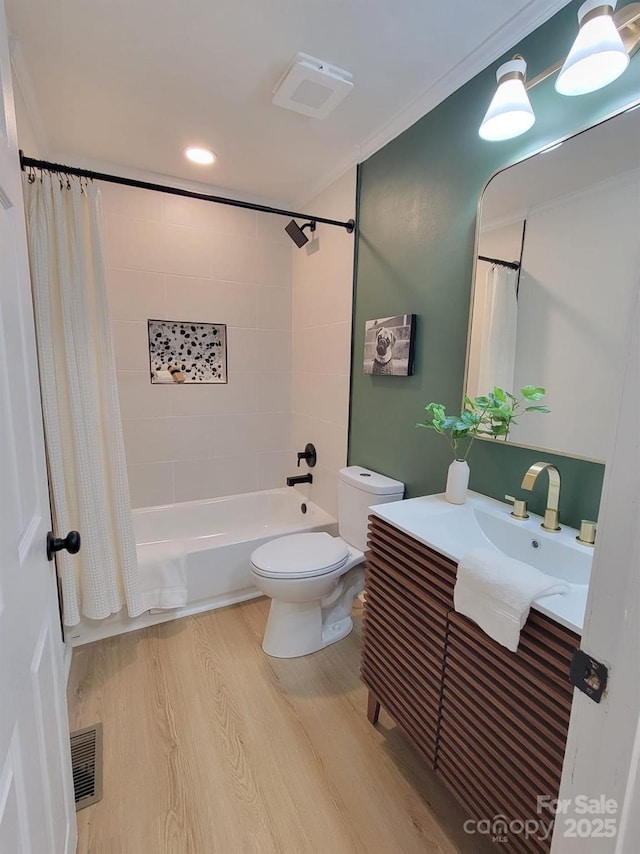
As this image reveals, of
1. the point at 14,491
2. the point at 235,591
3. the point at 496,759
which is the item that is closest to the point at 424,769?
the point at 496,759

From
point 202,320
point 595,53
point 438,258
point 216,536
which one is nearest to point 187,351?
point 202,320

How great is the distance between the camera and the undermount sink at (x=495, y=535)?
111 centimetres

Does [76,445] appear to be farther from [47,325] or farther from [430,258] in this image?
[430,258]

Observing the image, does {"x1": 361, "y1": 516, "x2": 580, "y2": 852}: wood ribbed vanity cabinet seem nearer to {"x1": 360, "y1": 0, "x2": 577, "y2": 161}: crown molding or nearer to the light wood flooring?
the light wood flooring

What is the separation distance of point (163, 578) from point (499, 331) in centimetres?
198

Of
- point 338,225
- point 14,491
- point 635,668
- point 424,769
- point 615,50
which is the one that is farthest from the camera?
point 338,225

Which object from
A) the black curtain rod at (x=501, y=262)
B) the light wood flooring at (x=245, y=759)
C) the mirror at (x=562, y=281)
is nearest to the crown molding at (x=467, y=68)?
the mirror at (x=562, y=281)

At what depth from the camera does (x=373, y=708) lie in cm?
152

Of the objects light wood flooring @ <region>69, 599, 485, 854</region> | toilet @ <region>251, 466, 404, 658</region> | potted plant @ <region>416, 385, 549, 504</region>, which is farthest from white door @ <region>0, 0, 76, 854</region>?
potted plant @ <region>416, 385, 549, 504</region>

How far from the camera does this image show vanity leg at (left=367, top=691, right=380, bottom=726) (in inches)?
59.6

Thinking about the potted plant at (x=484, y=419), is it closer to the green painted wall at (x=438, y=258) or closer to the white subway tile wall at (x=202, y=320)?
the green painted wall at (x=438, y=258)

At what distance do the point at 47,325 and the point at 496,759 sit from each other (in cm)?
208

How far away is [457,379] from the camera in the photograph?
5.37 feet

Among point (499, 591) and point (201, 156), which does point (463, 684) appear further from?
point (201, 156)
